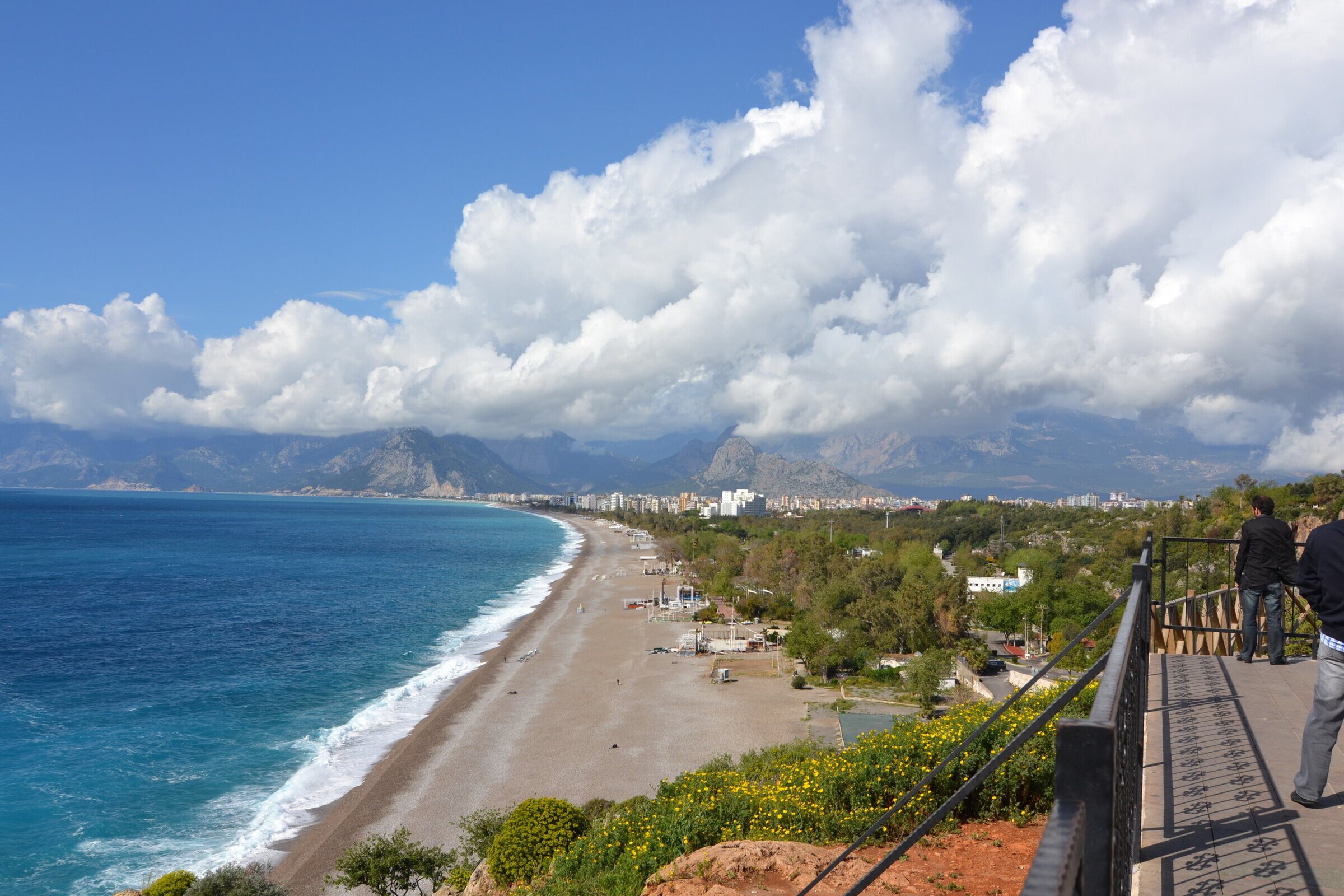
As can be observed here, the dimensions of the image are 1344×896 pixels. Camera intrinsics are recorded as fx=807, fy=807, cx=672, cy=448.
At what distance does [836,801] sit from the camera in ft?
27.5

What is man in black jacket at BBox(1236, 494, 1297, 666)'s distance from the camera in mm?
6875

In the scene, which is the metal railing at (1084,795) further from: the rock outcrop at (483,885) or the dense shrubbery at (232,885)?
the dense shrubbery at (232,885)

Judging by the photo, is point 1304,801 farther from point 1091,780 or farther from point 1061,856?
point 1061,856

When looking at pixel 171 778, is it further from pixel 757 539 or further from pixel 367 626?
pixel 757 539

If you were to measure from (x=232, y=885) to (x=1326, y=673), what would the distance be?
50.3 feet

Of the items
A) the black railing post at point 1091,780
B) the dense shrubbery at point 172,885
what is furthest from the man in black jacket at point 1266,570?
the dense shrubbery at point 172,885

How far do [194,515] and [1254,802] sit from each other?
186781mm

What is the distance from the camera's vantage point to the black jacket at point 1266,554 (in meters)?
6.87

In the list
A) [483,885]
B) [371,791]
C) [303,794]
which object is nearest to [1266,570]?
[483,885]

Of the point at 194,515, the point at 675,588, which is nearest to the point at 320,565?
the point at 675,588

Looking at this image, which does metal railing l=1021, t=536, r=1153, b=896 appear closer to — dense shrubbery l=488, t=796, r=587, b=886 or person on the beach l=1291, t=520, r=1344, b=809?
person on the beach l=1291, t=520, r=1344, b=809

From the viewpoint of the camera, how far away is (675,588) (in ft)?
220

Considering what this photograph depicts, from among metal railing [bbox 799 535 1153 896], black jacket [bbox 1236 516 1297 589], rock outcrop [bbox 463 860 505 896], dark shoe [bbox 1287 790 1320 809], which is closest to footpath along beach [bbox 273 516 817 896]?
rock outcrop [bbox 463 860 505 896]

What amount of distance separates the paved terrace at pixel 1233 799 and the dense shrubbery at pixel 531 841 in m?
9.05
